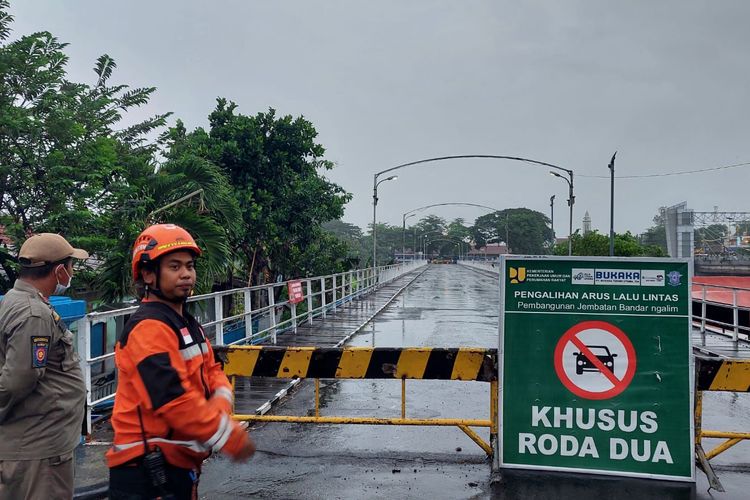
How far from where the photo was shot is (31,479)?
9.51ft

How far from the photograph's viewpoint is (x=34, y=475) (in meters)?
2.91

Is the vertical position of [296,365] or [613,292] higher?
[613,292]

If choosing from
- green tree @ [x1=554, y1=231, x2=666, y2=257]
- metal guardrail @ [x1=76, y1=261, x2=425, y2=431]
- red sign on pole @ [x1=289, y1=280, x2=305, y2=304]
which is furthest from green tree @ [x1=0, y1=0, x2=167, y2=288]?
green tree @ [x1=554, y1=231, x2=666, y2=257]

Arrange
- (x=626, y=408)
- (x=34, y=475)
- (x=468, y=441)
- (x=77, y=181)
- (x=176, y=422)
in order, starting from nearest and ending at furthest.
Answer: (x=176, y=422) < (x=34, y=475) < (x=626, y=408) < (x=468, y=441) < (x=77, y=181)

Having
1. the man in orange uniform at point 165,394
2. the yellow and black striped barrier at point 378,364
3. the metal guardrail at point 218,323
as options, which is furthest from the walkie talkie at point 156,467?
the metal guardrail at point 218,323

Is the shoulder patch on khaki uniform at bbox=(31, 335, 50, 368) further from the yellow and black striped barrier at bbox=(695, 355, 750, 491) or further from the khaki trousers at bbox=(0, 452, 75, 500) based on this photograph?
the yellow and black striped barrier at bbox=(695, 355, 750, 491)

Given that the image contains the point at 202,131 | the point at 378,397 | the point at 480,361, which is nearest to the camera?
the point at 480,361

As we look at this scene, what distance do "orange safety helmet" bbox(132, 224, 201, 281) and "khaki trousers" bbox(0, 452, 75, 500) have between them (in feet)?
3.54

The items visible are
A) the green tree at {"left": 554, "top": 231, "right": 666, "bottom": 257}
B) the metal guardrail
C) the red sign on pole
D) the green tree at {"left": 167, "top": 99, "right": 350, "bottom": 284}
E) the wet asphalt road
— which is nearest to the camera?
the wet asphalt road

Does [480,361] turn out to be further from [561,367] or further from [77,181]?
[77,181]

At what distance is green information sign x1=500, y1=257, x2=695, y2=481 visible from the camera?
4.69m

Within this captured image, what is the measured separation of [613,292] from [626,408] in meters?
0.90

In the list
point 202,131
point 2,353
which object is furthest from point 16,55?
point 2,353

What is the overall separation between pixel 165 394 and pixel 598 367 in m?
3.57
